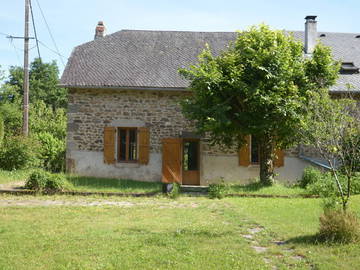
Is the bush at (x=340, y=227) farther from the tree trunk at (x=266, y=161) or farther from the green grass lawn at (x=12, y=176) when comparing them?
the green grass lawn at (x=12, y=176)

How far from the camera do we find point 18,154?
15914 mm

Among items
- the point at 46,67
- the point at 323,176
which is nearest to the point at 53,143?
the point at 323,176

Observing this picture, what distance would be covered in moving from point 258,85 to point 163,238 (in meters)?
6.79

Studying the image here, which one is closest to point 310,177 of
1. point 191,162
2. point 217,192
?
point 217,192

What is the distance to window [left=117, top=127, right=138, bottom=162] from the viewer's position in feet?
49.9

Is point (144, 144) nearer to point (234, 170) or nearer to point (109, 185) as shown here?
point (109, 185)

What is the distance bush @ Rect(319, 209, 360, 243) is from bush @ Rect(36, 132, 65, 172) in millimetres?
12666

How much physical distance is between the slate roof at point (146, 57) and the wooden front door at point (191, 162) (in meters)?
2.13

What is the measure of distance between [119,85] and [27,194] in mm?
5145

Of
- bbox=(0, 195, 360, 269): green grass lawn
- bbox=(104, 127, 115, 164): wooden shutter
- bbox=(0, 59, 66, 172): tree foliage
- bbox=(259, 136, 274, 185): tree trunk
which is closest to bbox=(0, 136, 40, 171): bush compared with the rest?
bbox=(0, 59, 66, 172): tree foliage

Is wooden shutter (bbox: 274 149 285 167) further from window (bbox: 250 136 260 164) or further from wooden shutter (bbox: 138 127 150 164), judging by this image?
wooden shutter (bbox: 138 127 150 164)

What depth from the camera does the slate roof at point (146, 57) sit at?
15.1m

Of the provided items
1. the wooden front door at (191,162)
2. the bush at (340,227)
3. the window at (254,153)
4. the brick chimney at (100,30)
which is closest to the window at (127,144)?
the wooden front door at (191,162)

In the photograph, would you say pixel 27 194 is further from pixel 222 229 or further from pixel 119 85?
pixel 222 229
